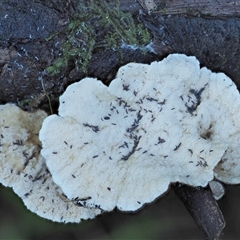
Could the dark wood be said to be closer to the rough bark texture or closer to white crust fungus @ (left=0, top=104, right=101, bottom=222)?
the rough bark texture

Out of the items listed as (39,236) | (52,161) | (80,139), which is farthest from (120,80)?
(39,236)

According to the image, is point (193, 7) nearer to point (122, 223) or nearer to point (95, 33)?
point (95, 33)

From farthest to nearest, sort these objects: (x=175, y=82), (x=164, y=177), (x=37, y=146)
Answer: (x=37, y=146)
(x=175, y=82)
(x=164, y=177)

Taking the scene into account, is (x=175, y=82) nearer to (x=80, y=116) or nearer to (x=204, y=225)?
(x=80, y=116)

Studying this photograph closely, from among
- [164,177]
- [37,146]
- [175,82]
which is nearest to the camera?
[164,177]

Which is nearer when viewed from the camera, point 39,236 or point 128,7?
point 128,7

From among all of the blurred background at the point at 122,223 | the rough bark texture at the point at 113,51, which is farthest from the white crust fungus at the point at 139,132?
the blurred background at the point at 122,223
